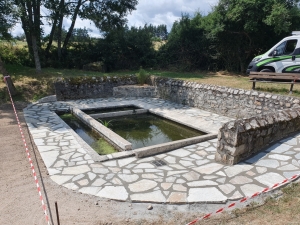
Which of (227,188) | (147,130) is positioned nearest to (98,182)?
(227,188)

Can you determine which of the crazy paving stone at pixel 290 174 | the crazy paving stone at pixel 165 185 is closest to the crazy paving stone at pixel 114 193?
the crazy paving stone at pixel 165 185

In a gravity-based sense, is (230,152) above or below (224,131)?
below

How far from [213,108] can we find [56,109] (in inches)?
210

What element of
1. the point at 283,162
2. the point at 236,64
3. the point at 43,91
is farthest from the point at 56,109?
the point at 236,64

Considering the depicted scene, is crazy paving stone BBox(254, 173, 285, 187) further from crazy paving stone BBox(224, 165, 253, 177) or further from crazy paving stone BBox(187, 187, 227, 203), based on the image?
crazy paving stone BBox(187, 187, 227, 203)

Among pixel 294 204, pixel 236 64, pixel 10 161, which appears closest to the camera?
pixel 294 204

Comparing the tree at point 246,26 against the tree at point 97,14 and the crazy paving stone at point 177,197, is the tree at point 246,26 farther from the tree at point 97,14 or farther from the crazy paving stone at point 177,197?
the crazy paving stone at point 177,197

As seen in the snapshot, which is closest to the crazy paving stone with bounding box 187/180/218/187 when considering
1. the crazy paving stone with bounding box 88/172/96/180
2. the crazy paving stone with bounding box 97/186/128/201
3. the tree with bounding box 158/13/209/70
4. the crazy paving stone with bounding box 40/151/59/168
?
the crazy paving stone with bounding box 97/186/128/201

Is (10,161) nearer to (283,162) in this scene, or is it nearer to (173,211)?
(173,211)

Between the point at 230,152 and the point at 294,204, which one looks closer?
the point at 294,204

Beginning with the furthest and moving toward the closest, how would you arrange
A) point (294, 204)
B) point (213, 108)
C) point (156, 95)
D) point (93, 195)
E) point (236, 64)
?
1. point (236, 64)
2. point (156, 95)
3. point (213, 108)
4. point (93, 195)
5. point (294, 204)

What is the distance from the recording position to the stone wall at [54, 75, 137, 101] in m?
9.58

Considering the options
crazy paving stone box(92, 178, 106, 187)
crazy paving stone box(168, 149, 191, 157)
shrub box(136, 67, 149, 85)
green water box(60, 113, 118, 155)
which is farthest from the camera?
shrub box(136, 67, 149, 85)

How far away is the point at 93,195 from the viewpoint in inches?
130
